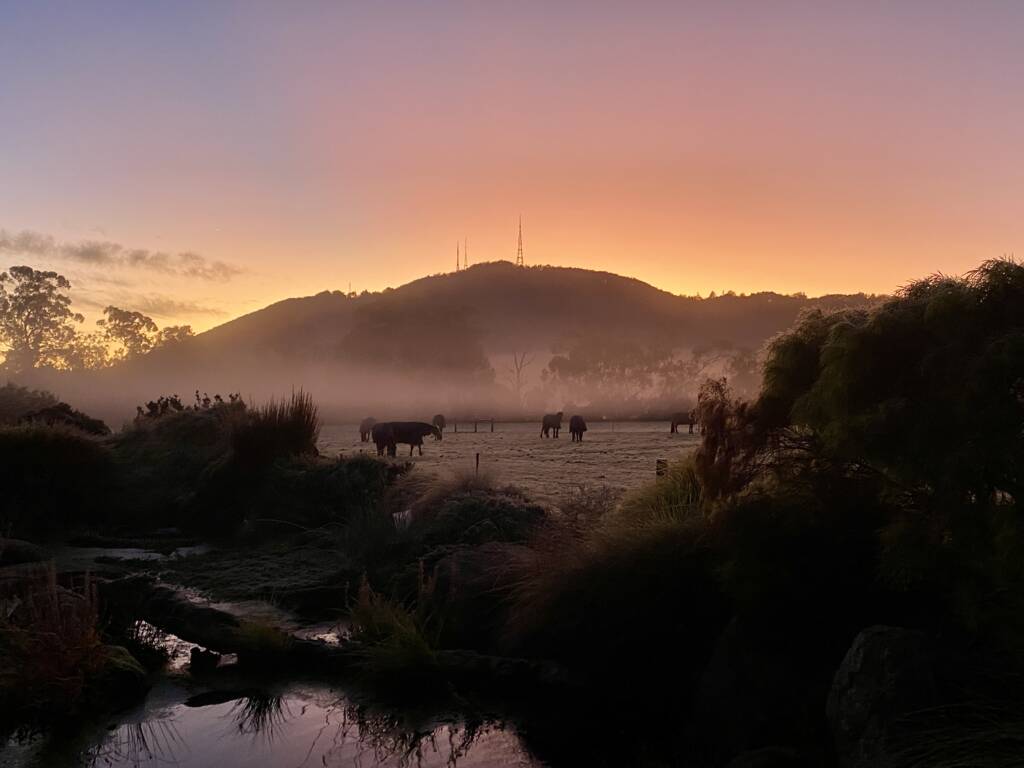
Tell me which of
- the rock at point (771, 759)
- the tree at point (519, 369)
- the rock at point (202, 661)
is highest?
the tree at point (519, 369)

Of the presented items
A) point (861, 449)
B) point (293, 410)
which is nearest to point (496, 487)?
point (293, 410)

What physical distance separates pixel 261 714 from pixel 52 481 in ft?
39.2

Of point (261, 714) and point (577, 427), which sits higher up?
point (577, 427)

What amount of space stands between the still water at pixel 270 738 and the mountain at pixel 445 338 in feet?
230

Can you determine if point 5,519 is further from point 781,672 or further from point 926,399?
point 926,399

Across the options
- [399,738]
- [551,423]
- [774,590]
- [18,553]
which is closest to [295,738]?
[399,738]

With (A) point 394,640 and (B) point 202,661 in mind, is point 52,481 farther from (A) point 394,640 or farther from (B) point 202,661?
(A) point 394,640

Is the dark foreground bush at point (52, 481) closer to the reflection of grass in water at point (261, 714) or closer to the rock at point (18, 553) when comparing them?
the rock at point (18, 553)

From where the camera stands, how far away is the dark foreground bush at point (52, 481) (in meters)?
15.7

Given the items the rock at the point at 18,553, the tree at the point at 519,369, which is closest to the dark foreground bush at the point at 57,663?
the rock at the point at 18,553

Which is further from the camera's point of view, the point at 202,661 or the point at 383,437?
the point at 383,437

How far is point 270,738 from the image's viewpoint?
695 centimetres

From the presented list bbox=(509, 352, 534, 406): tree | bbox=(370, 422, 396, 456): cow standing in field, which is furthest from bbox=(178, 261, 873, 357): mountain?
bbox=(370, 422, 396, 456): cow standing in field

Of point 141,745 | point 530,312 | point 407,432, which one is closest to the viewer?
point 141,745
